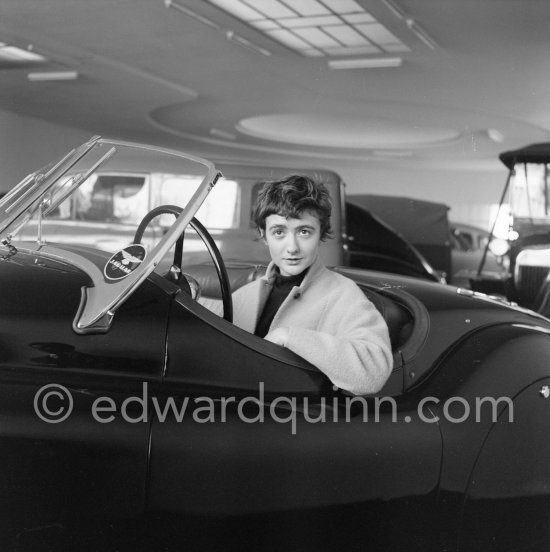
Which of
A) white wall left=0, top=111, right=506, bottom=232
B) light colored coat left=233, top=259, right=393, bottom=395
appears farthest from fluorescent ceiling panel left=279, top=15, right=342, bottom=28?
light colored coat left=233, top=259, right=393, bottom=395

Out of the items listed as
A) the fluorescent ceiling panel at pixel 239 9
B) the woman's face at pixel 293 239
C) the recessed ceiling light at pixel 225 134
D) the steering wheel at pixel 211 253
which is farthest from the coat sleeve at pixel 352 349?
the recessed ceiling light at pixel 225 134

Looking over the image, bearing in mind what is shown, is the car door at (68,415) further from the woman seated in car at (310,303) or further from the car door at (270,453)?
the woman seated in car at (310,303)

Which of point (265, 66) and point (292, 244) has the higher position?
point (265, 66)

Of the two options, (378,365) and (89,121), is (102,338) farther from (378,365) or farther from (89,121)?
(89,121)

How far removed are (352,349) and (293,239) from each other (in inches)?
12.2

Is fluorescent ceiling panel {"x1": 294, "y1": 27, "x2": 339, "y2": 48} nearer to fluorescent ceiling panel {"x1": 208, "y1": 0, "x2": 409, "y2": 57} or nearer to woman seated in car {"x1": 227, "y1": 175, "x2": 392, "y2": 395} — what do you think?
fluorescent ceiling panel {"x1": 208, "y1": 0, "x2": 409, "y2": 57}

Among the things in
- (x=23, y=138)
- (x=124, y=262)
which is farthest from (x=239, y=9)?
(x=124, y=262)

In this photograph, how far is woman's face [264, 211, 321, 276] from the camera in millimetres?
1751

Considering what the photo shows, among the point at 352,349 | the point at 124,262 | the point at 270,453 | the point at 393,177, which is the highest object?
the point at 393,177

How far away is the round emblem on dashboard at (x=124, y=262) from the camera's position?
1473mm

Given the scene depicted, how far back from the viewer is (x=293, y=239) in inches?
69.6

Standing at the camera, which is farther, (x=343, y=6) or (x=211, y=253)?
(x=343, y=6)

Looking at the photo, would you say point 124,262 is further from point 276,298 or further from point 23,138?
point 23,138

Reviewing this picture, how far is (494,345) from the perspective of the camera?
186 centimetres
